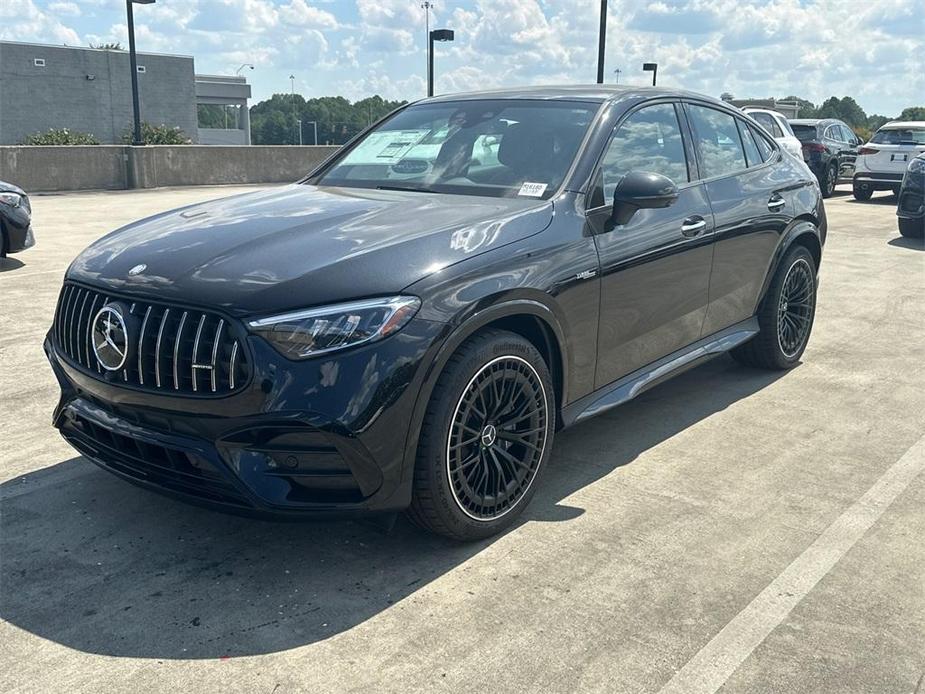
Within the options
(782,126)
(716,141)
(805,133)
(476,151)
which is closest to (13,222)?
(476,151)

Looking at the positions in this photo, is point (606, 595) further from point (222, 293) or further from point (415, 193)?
point (415, 193)

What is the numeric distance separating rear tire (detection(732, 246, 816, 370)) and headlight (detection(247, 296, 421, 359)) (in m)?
3.33

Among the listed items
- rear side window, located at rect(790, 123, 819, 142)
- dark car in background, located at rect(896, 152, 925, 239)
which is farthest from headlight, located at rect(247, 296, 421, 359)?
rear side window, located at rect(790, 123, 819, 142)

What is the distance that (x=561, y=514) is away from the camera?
12.6 feet

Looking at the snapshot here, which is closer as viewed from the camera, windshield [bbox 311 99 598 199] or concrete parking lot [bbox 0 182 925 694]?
concrete parking lot [bbox 0 182 925 694]

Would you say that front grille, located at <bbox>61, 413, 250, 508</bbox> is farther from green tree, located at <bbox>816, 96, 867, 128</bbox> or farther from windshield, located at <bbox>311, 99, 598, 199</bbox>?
green tree, located at <bbox>816, 96, 867, 128</bbox>

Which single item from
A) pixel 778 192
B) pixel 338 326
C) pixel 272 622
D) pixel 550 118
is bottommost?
pixel 272 622

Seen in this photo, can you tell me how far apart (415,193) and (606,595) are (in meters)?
2.03

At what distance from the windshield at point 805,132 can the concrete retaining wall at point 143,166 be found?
39.6 feet

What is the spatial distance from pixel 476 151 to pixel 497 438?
157 centimetres

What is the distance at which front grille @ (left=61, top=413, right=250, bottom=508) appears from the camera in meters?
3.07

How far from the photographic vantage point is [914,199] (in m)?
12.2

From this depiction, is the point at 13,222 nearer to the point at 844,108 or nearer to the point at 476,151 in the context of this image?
the point at 476,151

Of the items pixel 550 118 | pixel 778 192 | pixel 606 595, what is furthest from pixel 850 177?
pixel 606 595
